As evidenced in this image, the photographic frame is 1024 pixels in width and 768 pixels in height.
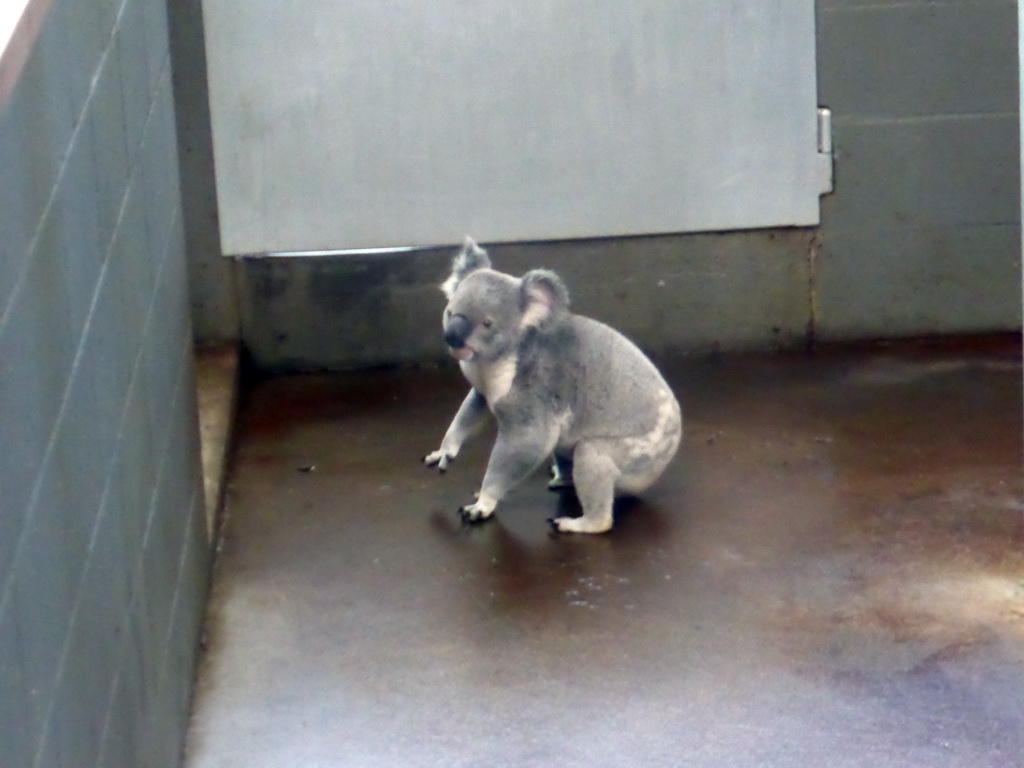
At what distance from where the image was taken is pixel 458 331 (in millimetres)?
4504

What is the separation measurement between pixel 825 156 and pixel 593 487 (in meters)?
2.73

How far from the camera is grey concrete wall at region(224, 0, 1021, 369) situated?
21.5 ft

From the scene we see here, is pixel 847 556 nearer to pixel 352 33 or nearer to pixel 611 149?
pixel 611 149

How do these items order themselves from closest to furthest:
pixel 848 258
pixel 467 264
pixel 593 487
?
pixel 593 487
pixel 467 264
pixel 848 258

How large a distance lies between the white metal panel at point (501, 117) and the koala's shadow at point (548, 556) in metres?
2.00

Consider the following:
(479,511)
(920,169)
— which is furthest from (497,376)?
(920,169)

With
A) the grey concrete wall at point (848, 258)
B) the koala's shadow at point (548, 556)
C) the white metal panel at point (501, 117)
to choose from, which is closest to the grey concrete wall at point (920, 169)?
the grey concrete wall at point (848, 258)

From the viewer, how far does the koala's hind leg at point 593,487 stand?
15.0 feet

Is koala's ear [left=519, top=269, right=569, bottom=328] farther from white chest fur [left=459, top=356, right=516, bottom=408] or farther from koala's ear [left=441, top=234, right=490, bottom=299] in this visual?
koala's ear [left=441, top=234, right=490, bottom=299]

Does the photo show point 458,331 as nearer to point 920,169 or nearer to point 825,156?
point 825,156

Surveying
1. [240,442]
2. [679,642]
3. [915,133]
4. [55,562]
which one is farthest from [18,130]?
[915,133]

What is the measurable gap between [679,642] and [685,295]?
309cm

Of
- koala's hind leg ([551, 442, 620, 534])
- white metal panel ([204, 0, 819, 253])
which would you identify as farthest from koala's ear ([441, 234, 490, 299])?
white metal panel ([204, 0, 819, 253])

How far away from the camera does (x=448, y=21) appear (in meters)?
6.32
